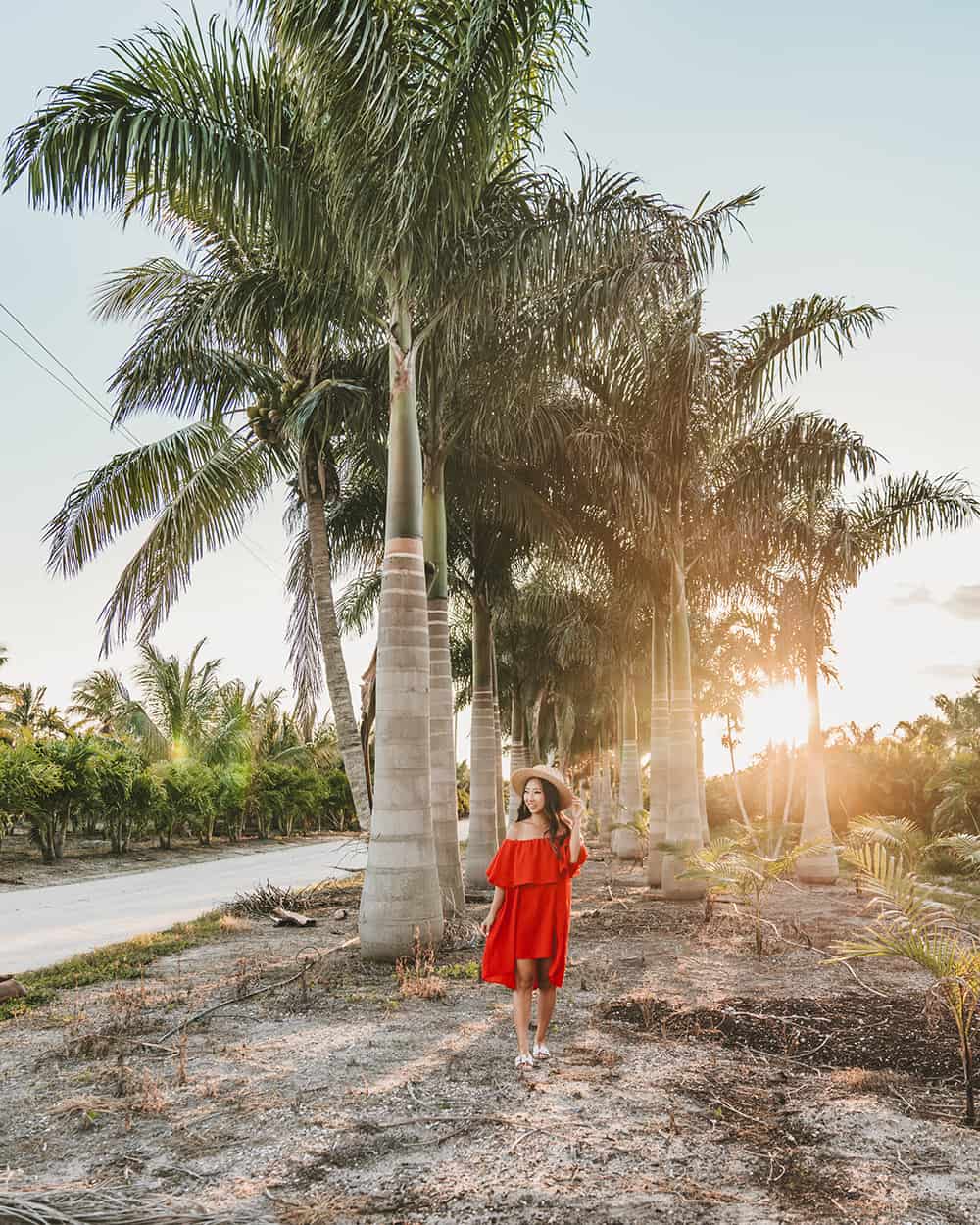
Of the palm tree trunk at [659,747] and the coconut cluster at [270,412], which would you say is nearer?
the coconut cluster at [270,412]

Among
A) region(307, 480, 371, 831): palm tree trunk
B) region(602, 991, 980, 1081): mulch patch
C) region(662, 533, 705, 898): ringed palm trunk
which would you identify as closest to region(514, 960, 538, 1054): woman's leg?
region(602, 991, 980, 1081): mulch patch

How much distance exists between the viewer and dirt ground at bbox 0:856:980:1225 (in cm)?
358

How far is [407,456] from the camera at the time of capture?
906cm

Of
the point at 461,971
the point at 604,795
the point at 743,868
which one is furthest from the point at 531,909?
the point at 604,795

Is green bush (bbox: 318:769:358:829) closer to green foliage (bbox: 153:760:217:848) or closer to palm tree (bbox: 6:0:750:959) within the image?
green foliage (bbox: 153:760:217:848)

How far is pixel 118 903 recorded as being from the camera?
14.7 metres

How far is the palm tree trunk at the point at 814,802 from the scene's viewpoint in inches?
618

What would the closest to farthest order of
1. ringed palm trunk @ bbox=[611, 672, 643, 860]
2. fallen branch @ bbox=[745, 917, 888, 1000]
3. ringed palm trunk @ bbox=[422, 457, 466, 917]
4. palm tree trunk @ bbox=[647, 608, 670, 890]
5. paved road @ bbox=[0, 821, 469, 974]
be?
fallen branch @ bbox=[745, 917, 888, 1000], paved road @ bbox=[0, 821, 469, 974], ringed palm trunk @ bbox=[422, 457, 466, 917], palm tree trunk @ bbox=[647, 608, 670, 890], ringed palm trunk @ bbox=[611, 672, 643, 860]

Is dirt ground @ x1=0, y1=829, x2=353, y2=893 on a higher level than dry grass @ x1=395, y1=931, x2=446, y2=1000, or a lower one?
lower

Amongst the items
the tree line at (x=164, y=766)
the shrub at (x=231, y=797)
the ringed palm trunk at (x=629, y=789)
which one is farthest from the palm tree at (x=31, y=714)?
the ringed palm trunk at (x=629, y=789)

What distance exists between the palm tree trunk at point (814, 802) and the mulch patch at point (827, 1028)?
8904 mm

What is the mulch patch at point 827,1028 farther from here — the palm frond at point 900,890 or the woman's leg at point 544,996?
the woman's leg at point 544,996

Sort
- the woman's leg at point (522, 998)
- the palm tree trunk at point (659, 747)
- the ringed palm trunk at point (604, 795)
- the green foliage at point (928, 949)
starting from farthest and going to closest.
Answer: the ringed palm trunk at point (604, 795) → the palm tree trunk at point (659, 747) → the woman's leg at point (522, 998) → the green foliage at point (928, 949)

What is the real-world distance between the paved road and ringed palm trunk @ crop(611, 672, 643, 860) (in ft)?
22.1
